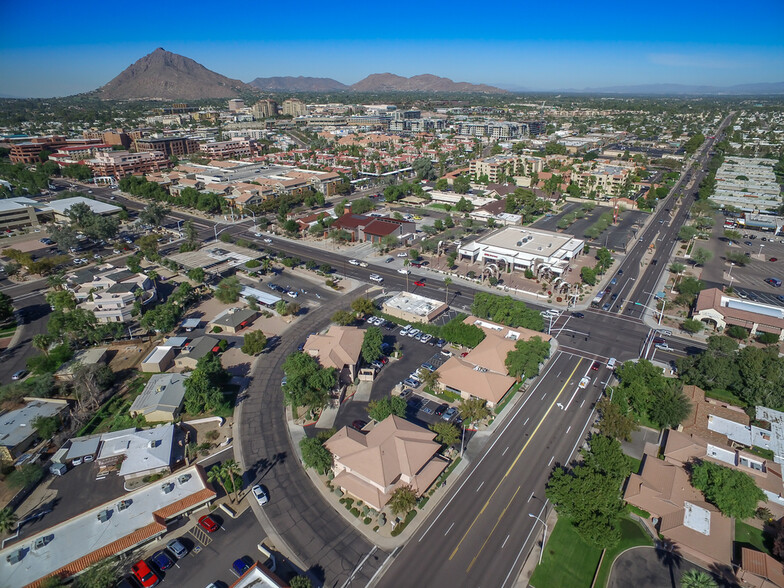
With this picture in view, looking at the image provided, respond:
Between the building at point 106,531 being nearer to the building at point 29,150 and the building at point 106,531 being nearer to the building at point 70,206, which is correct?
the building at point 70,206

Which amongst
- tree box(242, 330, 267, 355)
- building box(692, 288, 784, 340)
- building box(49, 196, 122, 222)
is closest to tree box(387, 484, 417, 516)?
tree box(242, 330, 267, 355)

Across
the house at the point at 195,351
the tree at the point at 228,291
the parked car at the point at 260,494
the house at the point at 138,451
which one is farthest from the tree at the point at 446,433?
the tree at the point at 228,291

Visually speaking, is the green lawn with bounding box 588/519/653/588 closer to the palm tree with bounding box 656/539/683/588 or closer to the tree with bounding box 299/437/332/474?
the palm tree with bounding box 656/539/683/588

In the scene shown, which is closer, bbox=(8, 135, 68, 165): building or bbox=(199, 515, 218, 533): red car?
bbox=(199, 515, 218, 533): red car

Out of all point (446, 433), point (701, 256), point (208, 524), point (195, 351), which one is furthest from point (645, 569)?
point (701, 256)

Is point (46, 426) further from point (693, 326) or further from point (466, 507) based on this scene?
point (693, 326)

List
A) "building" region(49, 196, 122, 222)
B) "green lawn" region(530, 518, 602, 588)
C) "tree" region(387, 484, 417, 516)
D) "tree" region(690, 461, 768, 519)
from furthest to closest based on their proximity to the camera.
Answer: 1. "building" region(49, 196, 122, 222)
2. "tree" region(387, 484, 417, 516)
3. "tree" region(690, 461, 768, 519)
4. "green lawn" region(530, 518, 602, 588)

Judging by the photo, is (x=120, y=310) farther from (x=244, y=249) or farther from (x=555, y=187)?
(x=555, y=187)
